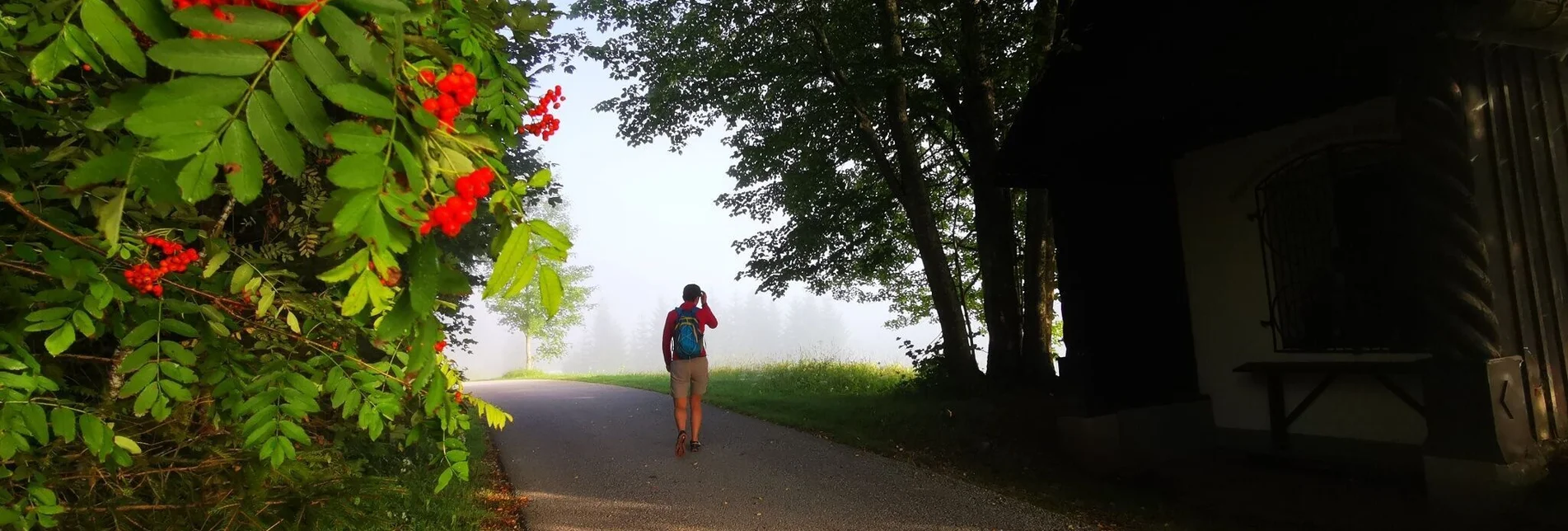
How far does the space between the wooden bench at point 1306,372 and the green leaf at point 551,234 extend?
6.18 metres

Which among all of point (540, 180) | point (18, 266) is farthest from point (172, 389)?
point (540, 180)

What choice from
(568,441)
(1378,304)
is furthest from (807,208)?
(1378,304)

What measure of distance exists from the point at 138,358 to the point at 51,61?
3.69 feet

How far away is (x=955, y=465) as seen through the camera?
6.40 metres

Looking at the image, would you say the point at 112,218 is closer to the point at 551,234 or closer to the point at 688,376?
the point at 551,234

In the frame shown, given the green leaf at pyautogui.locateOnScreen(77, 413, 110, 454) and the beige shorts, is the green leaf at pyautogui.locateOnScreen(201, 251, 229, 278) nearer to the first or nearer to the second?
the green leaf at pyautogui.locateOnScreen(77, 413, 110, 454)

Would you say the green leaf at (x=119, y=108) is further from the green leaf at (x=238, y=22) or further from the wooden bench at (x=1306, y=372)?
the wooden bench at (x=1306, y=372)

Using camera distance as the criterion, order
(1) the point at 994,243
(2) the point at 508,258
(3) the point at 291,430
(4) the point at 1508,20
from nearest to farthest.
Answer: (2) the point at 508,258 → (3) the point at 291,430 → (4) the point at 1508,20 → (1) the point at 994,243

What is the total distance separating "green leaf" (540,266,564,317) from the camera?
3.86 ft

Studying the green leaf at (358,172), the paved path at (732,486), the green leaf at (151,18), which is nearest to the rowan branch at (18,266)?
the green leaf at (151,18)

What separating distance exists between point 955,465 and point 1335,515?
268 cm

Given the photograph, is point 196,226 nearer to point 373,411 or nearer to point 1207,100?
point 373,411

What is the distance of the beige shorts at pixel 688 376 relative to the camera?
677cm

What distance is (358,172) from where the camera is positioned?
100cm
